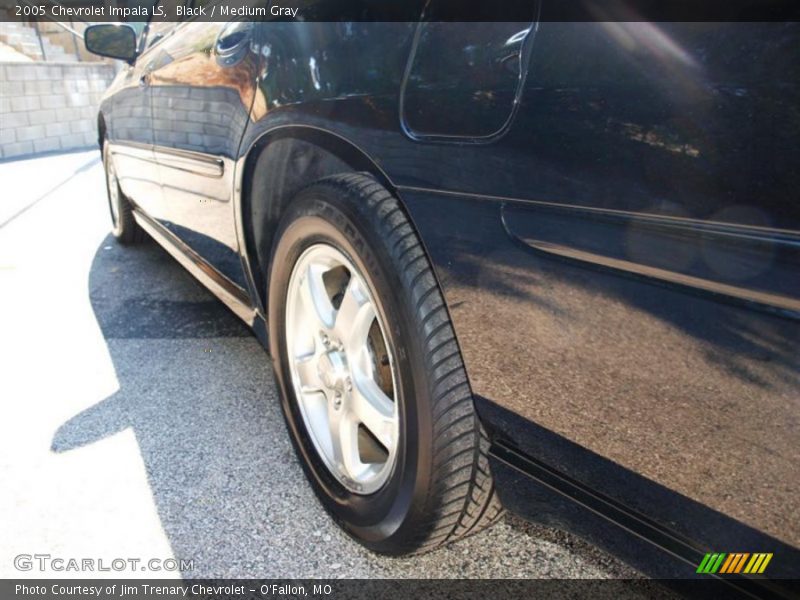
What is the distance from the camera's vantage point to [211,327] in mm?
3041

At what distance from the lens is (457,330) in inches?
47.8

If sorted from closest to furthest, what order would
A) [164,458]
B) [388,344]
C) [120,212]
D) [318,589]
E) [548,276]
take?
1. [548,276]
2. [388,344]
3. [318,589]
4. [164,458]
5. [120,212]

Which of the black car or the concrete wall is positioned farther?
the concrete wall

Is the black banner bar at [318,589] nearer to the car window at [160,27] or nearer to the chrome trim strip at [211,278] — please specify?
the chrome trim strip at [211,278]

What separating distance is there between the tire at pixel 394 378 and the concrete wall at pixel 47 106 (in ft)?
29.5

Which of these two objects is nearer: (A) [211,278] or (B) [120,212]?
(A) [211,278]

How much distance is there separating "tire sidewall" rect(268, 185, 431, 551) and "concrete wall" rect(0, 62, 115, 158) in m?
8.96

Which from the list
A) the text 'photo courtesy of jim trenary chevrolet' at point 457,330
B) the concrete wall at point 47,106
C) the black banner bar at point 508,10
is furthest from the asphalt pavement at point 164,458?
the concrete wall at point 47,106

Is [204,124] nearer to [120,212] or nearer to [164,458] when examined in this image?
[164,458]

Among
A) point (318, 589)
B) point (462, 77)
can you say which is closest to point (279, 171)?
point (462, 77)

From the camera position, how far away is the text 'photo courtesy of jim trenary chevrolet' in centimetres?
82

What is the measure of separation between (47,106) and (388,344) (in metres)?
10.2

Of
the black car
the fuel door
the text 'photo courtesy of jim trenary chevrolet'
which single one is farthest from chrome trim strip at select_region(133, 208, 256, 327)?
the fuel door

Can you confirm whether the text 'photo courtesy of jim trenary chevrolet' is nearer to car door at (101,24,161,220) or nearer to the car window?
car door at (101,24,161,220)
